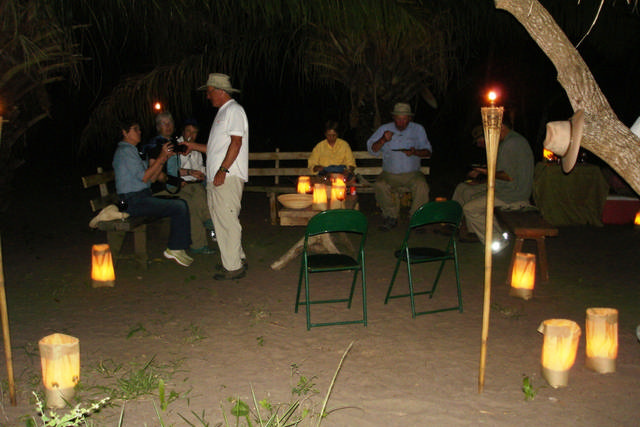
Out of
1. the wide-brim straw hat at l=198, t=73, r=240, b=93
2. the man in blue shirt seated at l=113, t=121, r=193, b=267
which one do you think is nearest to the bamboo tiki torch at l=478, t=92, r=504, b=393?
the wide-brim straw hat at l=198, t=73, r=240, b=93

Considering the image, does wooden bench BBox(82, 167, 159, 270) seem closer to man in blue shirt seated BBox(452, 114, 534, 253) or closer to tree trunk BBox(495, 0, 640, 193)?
man in blue shirt seated BBox(452, 114, 534, 253)

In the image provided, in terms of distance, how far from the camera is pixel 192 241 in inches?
287

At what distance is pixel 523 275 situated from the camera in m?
5.48

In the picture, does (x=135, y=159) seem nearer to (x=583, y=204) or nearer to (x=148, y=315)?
(x=148, y=315)

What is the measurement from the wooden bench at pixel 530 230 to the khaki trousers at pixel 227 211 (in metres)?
2.63

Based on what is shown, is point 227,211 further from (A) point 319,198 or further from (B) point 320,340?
(B) point 320,340

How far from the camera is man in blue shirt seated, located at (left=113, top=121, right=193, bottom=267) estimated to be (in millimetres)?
6367

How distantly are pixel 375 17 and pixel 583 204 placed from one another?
13.1 feet

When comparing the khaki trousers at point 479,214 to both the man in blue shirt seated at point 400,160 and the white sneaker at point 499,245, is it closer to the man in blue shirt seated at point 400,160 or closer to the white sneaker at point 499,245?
the white sneaker at point 499,245

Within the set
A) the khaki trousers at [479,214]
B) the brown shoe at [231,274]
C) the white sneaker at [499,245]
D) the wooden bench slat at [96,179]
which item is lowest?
the brown shoe at [231,274]

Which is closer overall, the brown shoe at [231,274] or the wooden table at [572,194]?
the brown shoe at [231,274]

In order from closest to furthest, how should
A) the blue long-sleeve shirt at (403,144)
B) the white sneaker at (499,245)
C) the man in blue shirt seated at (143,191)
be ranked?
the man in blue shirt seated at (143,191) < the white sneaker at (499,245) < the blue long-sleeve shirt at (403,144)

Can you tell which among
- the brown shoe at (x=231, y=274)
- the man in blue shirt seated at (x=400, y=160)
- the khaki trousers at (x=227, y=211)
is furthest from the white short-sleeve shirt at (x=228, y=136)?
the man in blue shirt seated at (x=400, y=160)

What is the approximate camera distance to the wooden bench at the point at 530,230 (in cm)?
577
